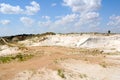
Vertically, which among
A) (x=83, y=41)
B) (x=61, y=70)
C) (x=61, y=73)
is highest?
(x=83, y=41)

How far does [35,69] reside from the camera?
2511 centimetres

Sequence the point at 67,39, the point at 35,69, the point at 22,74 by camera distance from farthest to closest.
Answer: the point at 67,39 → the point at 35,69 → the point at 22,74

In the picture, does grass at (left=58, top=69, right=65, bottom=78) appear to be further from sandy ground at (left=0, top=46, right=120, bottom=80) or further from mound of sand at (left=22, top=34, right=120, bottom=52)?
mound of sand at (left=22, top=34, right=120, bottom=52)

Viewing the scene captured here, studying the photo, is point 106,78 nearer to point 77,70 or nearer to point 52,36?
point 77,70

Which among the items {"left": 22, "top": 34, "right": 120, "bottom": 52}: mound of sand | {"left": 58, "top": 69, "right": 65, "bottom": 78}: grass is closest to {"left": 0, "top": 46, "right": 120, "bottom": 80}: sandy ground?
{"left": 58, "top": 69, "right": 65, "bottom": 78}: grass

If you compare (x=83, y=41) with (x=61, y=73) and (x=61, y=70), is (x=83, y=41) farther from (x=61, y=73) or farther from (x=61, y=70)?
(x=61, y=73)

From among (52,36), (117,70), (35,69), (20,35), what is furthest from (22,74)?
(20,35)

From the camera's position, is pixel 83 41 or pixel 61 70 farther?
pixel 83 41

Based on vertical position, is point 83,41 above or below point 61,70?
above

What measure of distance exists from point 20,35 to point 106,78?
62607mm

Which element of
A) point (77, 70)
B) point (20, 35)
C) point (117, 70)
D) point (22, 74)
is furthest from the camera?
point (20, 35)

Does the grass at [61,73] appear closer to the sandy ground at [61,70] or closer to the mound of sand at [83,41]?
the sandy ground at [61,70]

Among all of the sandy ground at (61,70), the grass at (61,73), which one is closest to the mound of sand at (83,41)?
the sandy ground at (61,70)

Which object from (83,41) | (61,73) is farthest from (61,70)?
(83,41)
